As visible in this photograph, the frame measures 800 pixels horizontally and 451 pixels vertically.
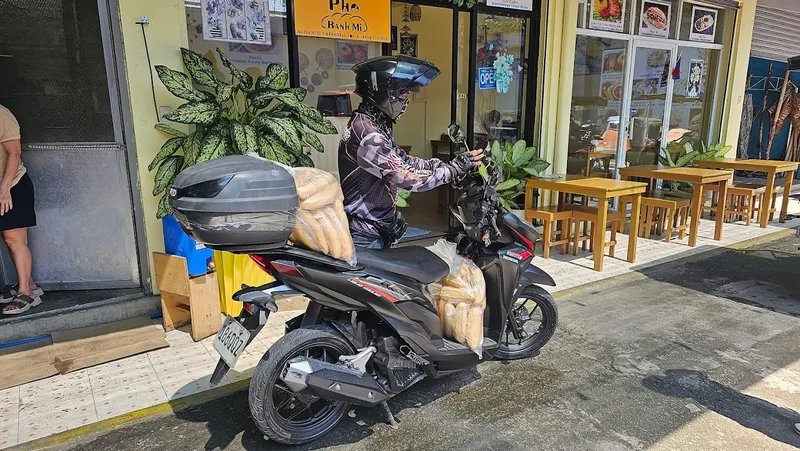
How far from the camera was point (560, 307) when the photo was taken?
4.41 m

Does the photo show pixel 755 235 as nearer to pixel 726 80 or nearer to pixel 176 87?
pixel 726 80

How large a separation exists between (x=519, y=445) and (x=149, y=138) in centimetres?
333

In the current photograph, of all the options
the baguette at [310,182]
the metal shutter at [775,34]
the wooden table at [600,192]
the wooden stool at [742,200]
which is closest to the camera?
the baguette at [310,182]

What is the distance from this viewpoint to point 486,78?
21.1 ft

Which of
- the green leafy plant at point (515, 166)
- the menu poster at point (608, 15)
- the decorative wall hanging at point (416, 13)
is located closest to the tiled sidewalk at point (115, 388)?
the green leafy plant at point (515, 166)

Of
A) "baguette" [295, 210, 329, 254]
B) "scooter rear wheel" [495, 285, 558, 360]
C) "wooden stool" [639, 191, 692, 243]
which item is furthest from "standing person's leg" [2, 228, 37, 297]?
"wooden stool" [639, 191, 692, 243]

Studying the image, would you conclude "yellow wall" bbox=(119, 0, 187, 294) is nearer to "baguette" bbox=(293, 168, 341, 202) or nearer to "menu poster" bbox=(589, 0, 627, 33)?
"baguette" bbox=(293, 168, 341, 202)

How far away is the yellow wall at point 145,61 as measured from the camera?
3802 millimetres

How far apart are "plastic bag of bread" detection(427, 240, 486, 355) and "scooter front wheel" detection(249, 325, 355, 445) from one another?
2.01 ft

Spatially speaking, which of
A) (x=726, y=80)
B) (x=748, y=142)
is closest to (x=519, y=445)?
(x=726, y=80)

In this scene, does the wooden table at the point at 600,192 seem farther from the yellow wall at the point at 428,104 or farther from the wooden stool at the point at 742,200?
the yellow wall at the point at 428,104

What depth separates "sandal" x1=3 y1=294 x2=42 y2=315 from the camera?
12.3 feet

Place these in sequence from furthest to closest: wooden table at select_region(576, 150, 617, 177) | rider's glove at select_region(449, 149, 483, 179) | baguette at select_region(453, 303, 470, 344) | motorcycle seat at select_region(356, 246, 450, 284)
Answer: wooden table at select_region(576, 150, 617, 177) < baguette at select_region(453, 303, 470, 344) < rider's glove at select_region(449, 149, 483, 179) < motorcycle seat at select_region(356, 246, 450, 284)

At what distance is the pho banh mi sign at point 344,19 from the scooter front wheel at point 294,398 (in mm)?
3322
